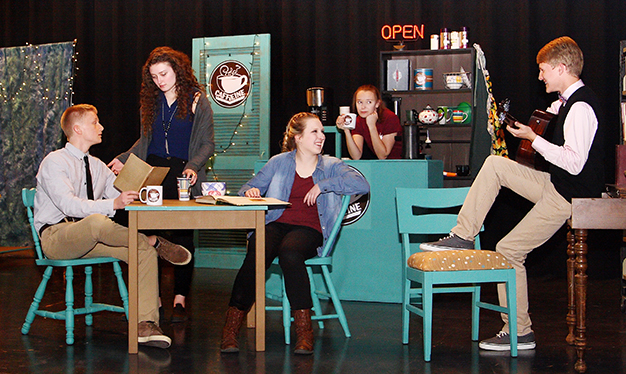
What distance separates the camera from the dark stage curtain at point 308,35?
5.10 meters

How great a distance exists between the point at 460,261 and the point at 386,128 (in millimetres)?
2077

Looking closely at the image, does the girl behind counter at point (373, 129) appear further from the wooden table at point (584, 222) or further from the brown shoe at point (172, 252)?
the wooden table at point (584, 222)

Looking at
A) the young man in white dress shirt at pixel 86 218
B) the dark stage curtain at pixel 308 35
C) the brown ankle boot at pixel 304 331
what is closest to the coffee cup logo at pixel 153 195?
the young man in white dress shirt at pixel 86 218

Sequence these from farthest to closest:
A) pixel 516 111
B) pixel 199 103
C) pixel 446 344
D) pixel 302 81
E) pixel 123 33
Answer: pixel 123 33 < pixel 302 81 < pixel 516 111 < pixel 199 103 < pixel 446 344

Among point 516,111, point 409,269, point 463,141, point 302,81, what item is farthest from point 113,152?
point 409,269

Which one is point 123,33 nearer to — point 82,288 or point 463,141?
point 82,288

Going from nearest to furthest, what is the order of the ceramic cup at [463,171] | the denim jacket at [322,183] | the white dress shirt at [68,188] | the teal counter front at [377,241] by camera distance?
the white dress shirt at [68,188] < the denim jacket at [322,183] < the teal counter front at [377,241] < the ceramic cup at [463,171]

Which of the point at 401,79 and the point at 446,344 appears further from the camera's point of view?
the point at 401,79

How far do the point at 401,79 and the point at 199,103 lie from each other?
7.58ft

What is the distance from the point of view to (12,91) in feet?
22.0

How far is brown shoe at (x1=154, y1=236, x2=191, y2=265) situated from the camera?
3.10m

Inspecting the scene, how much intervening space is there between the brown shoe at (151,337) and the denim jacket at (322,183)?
2.37 ft

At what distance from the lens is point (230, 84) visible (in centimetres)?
563

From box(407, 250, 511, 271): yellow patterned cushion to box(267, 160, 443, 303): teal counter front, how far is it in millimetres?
1214
